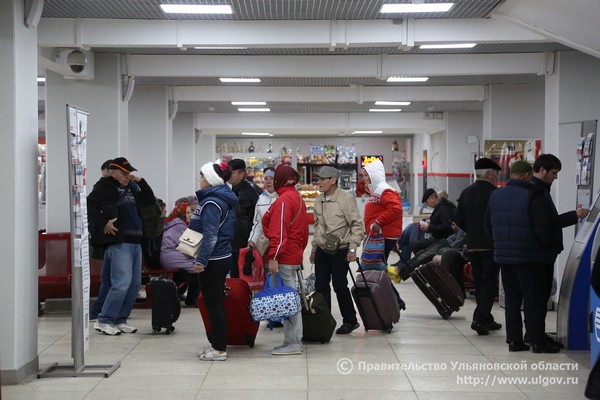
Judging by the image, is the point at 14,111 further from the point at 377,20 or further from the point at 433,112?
the point at 433,112

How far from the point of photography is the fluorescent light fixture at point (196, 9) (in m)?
8.58

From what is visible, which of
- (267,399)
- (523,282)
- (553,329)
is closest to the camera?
(267,399)

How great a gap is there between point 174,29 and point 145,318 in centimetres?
325

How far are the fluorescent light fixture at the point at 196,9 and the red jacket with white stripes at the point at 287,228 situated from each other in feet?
7.73

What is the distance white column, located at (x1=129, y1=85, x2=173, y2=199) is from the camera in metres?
14.1

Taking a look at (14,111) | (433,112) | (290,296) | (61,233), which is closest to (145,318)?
(61,233)

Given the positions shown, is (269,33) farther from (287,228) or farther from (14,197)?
(14,197)

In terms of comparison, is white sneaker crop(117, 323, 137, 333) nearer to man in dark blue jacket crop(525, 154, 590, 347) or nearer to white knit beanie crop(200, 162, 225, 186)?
white knit beanie crop(200, 162, 225, 186)

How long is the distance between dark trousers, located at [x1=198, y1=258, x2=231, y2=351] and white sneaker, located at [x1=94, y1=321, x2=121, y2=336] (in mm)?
1667

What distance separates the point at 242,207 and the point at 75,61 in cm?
288

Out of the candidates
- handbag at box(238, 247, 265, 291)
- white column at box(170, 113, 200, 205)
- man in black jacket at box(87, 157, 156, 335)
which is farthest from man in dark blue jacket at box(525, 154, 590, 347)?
white column at box(170, 113, 200, 205)

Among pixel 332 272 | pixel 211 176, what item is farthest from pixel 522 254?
pixel 211 176

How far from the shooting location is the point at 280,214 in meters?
7.16

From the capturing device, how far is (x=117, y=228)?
8.14 m
